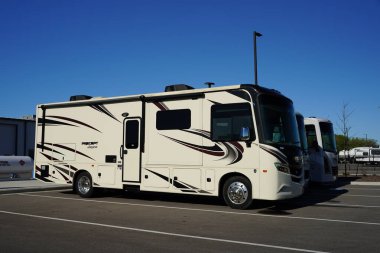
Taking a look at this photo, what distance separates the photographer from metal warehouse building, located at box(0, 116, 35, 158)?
29.8 m

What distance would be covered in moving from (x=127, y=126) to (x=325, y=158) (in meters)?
8.86

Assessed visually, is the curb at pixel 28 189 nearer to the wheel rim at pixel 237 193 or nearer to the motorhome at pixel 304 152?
the wheel rim at pixel 237 193

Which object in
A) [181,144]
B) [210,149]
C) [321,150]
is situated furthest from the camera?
[321,150]

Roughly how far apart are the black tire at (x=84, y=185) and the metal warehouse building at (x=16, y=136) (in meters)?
17.1

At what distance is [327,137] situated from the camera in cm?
1866

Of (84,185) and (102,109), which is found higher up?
(102,109)

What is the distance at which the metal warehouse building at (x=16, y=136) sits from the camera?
29.8 meters

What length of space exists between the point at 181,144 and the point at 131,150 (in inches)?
75.4

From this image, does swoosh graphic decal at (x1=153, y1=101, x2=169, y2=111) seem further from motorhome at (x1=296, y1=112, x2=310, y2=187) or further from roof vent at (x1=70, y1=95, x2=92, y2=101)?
motorhome at (x1=296, y1=112, x2=310, y2=187)

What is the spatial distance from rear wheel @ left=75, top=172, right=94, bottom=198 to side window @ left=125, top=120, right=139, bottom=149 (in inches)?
82.1

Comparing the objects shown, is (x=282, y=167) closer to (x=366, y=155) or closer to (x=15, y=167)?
(x=15, y=167)

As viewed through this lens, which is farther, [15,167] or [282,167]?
[15,167]

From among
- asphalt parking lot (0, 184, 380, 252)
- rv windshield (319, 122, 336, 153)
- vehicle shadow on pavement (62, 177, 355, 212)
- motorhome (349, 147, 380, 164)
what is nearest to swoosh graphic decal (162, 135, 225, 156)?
asphalt parking lot (0, 184, 380, 252)

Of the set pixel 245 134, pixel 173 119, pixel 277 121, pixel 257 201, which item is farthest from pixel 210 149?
pixel 257 201
